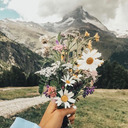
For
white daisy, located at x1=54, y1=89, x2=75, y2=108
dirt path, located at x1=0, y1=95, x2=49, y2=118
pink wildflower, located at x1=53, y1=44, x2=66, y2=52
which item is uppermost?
pink wildflower, located at x1=53, y1=44, x2=66, y2=52

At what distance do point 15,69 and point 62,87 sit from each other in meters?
44.1

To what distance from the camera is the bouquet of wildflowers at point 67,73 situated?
282 cm

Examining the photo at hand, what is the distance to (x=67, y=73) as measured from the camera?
2928 mm

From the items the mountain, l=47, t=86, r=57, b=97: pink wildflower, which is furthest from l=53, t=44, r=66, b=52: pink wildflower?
the mountain

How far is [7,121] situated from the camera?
382 inches

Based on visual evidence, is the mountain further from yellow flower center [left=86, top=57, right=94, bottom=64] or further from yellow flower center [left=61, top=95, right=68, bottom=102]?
yellow flower center [left=86, top=57, right=94, bottom=64]

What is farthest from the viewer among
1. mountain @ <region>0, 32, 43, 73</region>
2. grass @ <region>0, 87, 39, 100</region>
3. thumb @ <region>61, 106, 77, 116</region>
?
mountain @ <region>0, 32, 43, 73</region>

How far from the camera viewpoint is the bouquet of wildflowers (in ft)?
9.24

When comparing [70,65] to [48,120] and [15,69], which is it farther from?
[15,69]

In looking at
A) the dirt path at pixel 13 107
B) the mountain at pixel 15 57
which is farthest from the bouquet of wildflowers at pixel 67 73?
the mountain at pixel 15 57

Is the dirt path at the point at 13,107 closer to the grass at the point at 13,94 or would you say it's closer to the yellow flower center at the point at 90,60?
the grass at the point at 13,94

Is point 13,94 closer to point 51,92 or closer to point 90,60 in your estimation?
point 51,92

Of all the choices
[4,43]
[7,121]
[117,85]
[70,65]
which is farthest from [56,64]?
[4,43]

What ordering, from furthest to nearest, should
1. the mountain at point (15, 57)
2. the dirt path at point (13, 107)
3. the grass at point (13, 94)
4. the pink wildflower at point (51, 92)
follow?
1. the mountain at point (15, 57)
2. the grass at point (13, 94)
3. the dirt path at point (13, 107)
4. the pink wildflower at point (51, 92)
